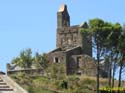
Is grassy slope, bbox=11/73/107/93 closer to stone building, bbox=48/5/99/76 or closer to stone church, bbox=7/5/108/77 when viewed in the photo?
stone church, bbox=7/5/108/77

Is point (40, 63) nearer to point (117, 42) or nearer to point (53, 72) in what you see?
point (53, 72)

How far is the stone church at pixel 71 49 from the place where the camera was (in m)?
62.9

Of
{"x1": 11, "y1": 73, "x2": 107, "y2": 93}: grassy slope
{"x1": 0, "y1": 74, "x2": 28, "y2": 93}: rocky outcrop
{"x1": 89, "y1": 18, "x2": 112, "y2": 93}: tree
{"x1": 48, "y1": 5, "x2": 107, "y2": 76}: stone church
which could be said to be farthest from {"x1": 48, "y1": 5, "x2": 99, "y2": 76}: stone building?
{"x1": 0, "y1": 74, "x2": 28, "y2": 93}: rocky outcrop

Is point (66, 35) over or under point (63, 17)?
under

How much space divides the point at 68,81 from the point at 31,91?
8098 mm

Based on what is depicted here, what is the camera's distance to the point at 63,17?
7788 cm

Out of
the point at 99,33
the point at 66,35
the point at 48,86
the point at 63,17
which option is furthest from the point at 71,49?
the point at 48,86

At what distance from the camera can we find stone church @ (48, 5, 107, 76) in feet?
206

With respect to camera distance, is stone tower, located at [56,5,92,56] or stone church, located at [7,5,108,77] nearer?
stone church, located at [7,5,108,77]

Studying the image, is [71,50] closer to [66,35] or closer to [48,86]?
[66,35]

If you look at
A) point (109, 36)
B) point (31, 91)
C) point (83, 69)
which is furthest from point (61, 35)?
point (31, 91)

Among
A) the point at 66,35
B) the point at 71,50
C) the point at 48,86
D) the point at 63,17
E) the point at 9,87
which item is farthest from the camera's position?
the point at 63,17

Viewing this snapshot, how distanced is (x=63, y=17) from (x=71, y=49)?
30.0 feet

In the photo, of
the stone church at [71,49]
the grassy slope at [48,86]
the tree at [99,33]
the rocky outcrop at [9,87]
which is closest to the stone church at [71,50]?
the stone church at [71,49]
